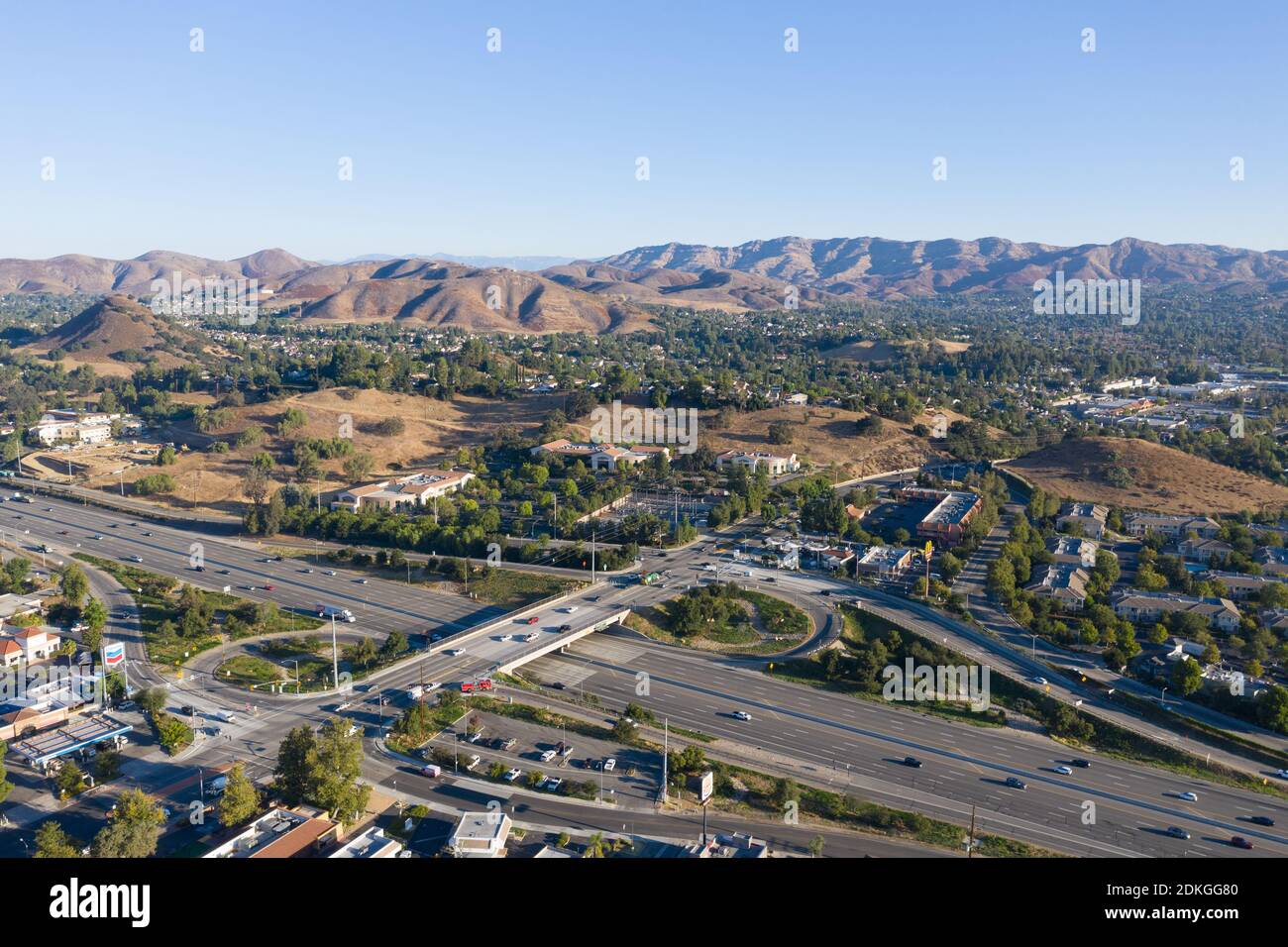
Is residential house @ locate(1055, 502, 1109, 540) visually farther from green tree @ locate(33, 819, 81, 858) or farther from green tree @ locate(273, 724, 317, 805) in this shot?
green tree @ locate(33, 819, 81, 858)

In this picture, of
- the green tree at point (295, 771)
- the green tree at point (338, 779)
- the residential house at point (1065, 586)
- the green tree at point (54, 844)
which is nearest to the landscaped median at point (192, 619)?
the green tree at point (295, 771)

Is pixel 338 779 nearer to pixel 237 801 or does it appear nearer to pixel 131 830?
pixel 237 801

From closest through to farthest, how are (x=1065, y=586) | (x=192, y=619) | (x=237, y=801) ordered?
(x=237, y=801) → (x=192, y=619) → (x=1065, y=586)

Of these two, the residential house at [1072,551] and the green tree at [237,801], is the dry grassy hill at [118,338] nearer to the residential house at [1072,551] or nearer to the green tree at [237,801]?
the green tree at [237,801]

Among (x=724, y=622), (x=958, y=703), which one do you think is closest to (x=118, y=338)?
(x=724, y=622)

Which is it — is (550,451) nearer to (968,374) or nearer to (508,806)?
(508,806)

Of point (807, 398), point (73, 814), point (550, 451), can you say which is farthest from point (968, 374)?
point (73, 814)

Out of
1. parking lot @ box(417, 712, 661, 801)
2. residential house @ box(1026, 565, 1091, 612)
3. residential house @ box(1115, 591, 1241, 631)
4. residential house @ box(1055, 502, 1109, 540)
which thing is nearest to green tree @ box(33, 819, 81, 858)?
Result: parking lot @ box(417, 712, 661, 801)
